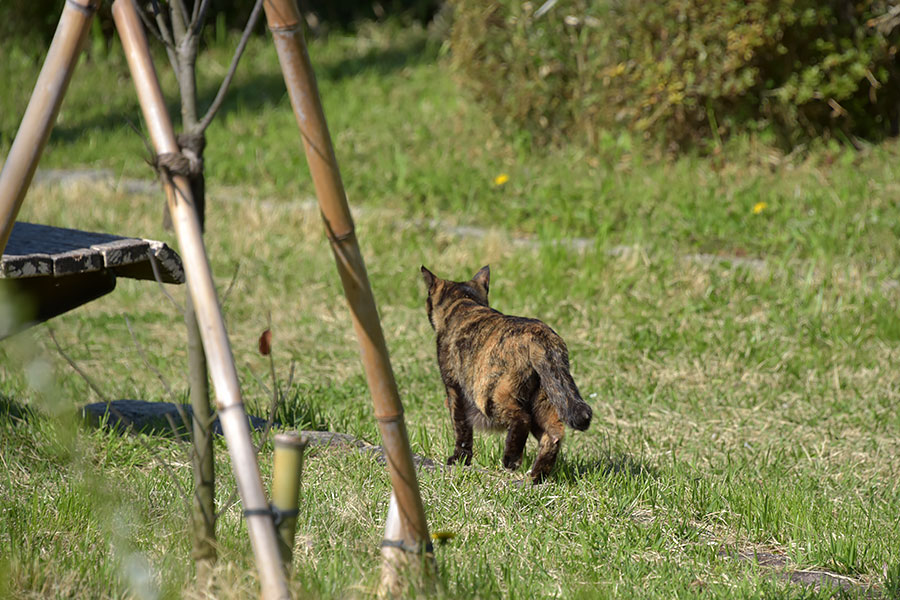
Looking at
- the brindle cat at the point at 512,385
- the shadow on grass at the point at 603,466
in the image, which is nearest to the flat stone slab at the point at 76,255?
the brindle cat at the point at 512,385

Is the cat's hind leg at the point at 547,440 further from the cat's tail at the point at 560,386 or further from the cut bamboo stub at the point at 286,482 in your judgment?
the cut bamboo stub at the point at 286,482

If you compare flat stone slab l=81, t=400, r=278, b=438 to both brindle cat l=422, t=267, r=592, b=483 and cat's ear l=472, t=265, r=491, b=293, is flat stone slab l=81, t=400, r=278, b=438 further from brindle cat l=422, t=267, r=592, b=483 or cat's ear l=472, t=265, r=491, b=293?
cat's ear l=472, t=265, r=491, b=293

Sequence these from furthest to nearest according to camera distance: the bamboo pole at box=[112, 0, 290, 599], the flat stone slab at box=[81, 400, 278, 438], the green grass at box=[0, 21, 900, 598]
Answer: the flat stone slab at box=[81, 400, 278, 438] < the green grass at box=[0, 21, 900, 598] < the bamboo pole at box=[112, 0, 290, 599]

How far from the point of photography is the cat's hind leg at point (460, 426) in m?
3.71

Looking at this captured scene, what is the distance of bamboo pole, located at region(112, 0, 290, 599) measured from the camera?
6.59 feet

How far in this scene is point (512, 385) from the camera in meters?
3.45

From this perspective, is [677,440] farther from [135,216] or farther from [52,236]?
[135,216]

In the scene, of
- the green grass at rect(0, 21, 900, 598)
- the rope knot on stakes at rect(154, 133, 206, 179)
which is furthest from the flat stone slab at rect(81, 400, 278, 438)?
the rope knot on stakes at rect(154, 133, 206, 179)

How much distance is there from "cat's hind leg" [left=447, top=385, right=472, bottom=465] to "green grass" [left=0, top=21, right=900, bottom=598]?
136mm

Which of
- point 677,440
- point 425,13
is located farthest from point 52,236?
point 425,13

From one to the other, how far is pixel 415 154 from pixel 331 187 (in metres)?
7.62

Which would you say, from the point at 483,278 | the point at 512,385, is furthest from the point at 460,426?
the point at 483,278

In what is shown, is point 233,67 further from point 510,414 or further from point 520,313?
point 520,313

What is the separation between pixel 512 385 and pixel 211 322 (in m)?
1.58
